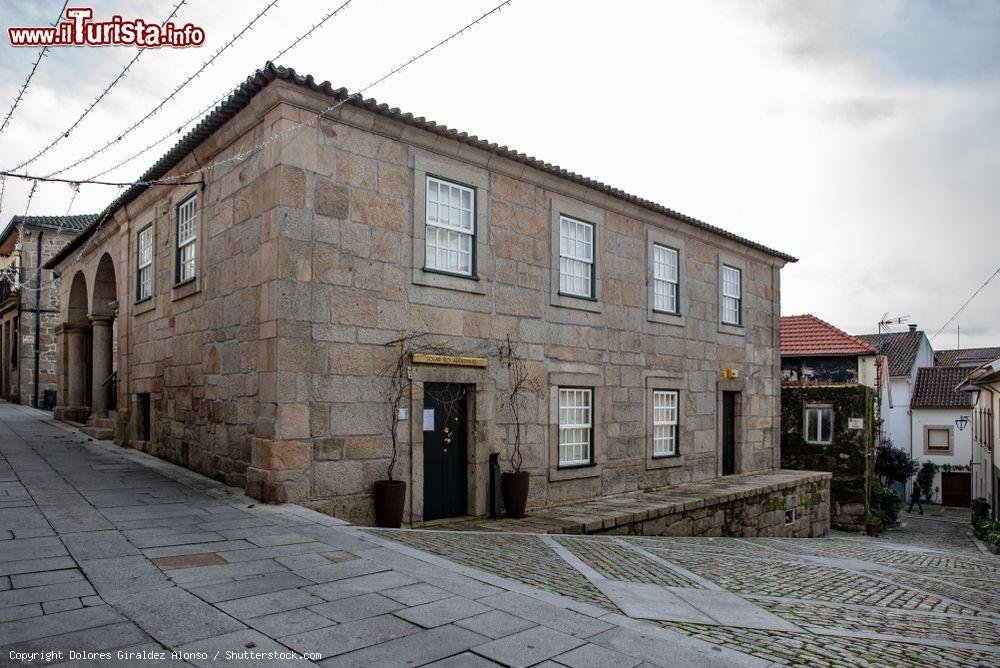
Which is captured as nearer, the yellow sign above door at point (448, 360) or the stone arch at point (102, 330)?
the yellow sign above door at point (448, 360)

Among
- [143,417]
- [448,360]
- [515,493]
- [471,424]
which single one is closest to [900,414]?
[515,493]

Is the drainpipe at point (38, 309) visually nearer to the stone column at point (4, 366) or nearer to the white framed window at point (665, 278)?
the stone column at point (4, 366)

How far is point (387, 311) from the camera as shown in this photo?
29.7 ft

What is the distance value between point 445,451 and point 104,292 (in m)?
10.1

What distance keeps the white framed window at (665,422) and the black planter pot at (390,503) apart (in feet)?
21.4

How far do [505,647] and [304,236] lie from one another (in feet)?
18.8

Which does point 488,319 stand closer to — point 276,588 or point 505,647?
point 276,588

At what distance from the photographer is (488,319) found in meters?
10.4

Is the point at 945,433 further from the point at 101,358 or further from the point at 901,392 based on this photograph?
the point at 101,358

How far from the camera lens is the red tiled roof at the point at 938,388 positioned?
112ft

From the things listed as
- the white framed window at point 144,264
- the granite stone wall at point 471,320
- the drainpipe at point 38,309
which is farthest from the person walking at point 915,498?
the drainpipe at point 38,309

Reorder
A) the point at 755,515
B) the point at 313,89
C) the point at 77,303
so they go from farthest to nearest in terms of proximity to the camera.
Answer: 1. the point at 77,303
2. the point at 755,515
3. the point at 313,89

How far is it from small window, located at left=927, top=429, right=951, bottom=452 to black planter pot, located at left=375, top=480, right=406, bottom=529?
34602mm

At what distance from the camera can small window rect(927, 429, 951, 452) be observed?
3431 cm
